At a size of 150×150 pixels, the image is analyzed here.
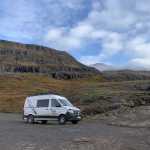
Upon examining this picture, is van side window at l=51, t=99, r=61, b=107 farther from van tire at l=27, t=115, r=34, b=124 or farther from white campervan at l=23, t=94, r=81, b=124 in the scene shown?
van tire at l=27, t=115, r=34, b=124

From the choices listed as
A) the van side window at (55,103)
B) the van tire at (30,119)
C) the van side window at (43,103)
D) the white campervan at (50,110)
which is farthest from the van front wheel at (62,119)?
the van tire at (30,119)

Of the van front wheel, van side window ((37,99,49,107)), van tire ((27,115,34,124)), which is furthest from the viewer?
van tire ((27,115,34,124))

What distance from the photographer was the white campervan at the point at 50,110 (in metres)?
36.0

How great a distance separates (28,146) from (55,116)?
1763cm

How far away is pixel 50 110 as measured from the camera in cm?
3700

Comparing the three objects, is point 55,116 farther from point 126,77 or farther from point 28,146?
point 126,77

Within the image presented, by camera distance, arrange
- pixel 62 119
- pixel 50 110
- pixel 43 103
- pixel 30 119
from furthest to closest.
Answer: pixel 30 119 < pixel 43 103 < pixel 50 110 < pixel 62 119

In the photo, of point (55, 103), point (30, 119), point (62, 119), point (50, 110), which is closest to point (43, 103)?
point (50, 110)

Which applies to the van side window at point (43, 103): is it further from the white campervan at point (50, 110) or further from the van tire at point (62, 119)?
the van tire at point (62, 119)

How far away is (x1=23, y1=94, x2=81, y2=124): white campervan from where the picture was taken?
3600 centimetres

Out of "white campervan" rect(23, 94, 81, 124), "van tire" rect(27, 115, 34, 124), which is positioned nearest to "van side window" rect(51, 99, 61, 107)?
"white campervan" rect(23, 94, 81, 124)

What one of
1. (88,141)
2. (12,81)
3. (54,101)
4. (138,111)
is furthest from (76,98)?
(12,81)

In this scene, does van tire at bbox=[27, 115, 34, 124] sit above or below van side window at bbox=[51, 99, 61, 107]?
below

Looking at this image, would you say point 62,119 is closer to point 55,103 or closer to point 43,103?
point 55,103
